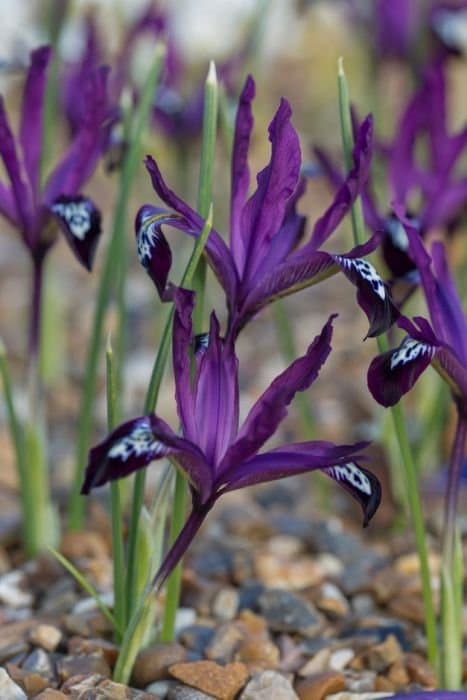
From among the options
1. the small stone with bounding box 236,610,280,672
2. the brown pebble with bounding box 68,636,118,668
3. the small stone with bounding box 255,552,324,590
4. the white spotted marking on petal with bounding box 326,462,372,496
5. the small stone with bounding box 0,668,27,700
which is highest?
the white spotted marking on petal with bounding box 326,462,372,496

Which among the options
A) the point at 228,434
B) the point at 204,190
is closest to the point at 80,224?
the point at 204,190

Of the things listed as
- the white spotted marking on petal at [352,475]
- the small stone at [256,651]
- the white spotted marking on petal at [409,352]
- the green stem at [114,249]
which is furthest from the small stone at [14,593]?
the white spotted marking on petal at [409,352]

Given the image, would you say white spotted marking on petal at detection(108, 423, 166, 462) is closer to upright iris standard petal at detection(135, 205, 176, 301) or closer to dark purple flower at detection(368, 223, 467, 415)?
upright iris standard petal at detection(135, 205, 176, 301)

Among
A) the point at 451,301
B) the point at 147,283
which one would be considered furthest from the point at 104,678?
the point at 147,283

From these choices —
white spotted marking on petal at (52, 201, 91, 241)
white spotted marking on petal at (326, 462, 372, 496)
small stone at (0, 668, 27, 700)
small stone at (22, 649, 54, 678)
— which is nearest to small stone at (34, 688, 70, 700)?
small stone at (0, 668, 27, 700)

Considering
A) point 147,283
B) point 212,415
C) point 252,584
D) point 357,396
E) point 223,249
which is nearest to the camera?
point 212,415

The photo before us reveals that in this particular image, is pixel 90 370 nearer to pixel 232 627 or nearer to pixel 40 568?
pixel 40 568

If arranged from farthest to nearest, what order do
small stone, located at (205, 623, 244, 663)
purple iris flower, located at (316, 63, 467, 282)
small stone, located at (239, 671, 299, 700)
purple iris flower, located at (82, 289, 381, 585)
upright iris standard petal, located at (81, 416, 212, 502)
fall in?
purple iris flower, located at (316, 63, 467, 282) → small stone, located at (205, 623, 244, 663) → small stone, located at (239, 671, 299, 700) → purple iris flower, located at (82, 289, 381, 585) → upright iris standard petal, located at (81, 416, 212, 502)

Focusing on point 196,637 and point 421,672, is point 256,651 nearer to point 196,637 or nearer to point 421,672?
point 196,637
